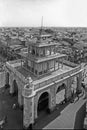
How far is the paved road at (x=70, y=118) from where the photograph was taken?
17.7 m

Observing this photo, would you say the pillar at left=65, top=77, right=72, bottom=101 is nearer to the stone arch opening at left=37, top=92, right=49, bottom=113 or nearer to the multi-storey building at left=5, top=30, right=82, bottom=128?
the multi-storey building at left=5, top=30, right=82, bottom=128

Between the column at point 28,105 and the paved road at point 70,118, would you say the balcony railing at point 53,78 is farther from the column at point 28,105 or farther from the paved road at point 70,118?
the paved road at point 70,118

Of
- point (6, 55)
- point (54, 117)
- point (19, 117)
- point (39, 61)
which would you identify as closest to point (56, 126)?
point (54, 117)

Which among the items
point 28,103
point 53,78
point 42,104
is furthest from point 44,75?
point 28,103

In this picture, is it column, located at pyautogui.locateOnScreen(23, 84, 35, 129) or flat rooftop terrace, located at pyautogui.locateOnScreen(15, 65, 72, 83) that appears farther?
flat rooftop terrace, located at pyautogui.locateOnScreen(15, 65, 72, 83)

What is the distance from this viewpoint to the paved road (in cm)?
1774

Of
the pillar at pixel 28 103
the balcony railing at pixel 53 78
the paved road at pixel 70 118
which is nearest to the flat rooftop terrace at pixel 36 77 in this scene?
the balcony railing at pixel 53 78

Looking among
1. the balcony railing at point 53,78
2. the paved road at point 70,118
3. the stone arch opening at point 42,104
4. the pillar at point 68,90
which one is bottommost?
the paved road at point 70,118

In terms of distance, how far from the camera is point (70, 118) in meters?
19.1

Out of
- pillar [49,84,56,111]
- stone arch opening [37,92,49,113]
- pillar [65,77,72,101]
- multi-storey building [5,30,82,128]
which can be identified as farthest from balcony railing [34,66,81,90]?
stone arch opening [37,92,49,113]

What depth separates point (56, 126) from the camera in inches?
694

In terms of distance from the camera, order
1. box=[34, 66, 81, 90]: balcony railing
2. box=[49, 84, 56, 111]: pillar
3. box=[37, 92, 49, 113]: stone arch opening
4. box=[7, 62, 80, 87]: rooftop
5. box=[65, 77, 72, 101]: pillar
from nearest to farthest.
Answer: box=[34, 66, 81, 90]: balcony railing
box=[49, 84, 56, 111]: pillar
box=[7, 62, 80, 87]: rooftop
box=[37, 92, 49, 113]: stone arch opening
box=[65, 77, 72, 101]: pillar

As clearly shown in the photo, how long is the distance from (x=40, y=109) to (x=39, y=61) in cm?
791

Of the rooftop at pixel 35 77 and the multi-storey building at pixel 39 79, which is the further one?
the rooftop at pixel 35 77
